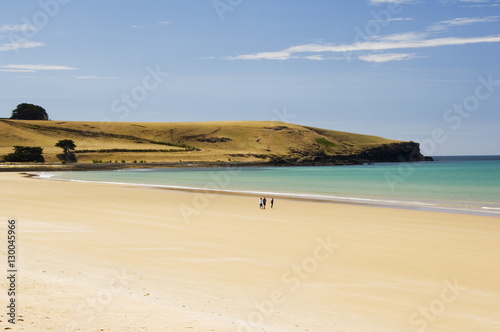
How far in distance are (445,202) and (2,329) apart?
3457 centimetres

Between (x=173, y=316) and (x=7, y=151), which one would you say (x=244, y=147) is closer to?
(x=7, y=151)

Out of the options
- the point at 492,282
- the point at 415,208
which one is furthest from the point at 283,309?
the point at 415,208

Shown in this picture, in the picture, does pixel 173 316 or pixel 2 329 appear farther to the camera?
pixel 173 316

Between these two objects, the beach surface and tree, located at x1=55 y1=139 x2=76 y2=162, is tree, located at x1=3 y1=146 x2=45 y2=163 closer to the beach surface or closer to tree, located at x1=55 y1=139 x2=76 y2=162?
tree, located at x1=55 y1=139 x2=76 y2=162

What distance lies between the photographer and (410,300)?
10914 mm
